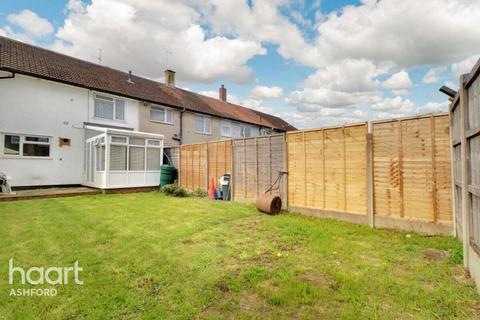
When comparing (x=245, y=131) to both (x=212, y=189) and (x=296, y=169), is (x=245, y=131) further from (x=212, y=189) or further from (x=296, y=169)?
(x=296, y=169)

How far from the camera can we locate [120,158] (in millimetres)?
12023

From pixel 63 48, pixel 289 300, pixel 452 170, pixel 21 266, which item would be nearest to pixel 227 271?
pixel 289 300

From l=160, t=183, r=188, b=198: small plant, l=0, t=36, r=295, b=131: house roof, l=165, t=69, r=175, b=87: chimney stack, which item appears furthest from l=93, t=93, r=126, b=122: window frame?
l=165, t=69, r=175, b=87: chimney stack

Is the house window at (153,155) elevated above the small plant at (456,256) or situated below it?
above

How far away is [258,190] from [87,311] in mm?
6589

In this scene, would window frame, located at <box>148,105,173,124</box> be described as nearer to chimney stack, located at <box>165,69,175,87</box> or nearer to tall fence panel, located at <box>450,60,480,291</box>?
chimney stack, located at <box>165,69,175,87</box>

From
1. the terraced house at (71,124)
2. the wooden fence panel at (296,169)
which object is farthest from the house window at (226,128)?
the wooden fence panel at (296,169)

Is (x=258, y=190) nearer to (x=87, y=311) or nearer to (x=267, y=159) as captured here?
(x=267, y=159)

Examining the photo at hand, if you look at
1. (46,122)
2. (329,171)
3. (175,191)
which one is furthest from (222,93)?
(329,171)

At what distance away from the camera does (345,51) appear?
11031 mm

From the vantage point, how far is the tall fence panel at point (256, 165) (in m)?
7.96

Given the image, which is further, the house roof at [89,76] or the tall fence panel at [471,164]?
the house roof at [89,76]

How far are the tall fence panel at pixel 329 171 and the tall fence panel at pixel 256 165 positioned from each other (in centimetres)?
43

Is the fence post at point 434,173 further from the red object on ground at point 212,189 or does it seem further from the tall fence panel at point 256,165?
the red object on ground at point 212,189
